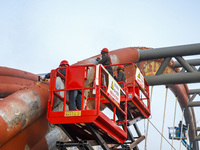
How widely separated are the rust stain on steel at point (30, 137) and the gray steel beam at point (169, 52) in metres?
6.68

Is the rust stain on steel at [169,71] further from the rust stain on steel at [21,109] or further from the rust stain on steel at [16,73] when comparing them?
the rust stain on steel at [21,109]

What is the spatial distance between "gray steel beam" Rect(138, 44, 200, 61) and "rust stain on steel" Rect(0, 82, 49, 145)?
6.41 meters

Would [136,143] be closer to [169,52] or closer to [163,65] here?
[163,65]

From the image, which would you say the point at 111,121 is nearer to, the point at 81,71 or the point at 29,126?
the point at 81,71

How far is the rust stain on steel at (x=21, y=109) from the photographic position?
7074mm

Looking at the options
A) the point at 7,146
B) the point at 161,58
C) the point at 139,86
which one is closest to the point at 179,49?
the point at 161,58

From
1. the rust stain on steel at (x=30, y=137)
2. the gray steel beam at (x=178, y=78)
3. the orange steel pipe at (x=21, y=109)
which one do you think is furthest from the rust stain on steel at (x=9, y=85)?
the gray steel beam at (x=178, y=78)

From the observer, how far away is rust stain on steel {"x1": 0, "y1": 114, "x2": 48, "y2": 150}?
770 centimetres

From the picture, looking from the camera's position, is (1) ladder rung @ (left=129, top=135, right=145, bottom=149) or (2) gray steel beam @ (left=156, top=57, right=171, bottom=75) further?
(2) gray steel beam @ (left=156, top=57, right=171, bottom=75)

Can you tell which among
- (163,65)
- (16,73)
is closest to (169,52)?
(163,65)

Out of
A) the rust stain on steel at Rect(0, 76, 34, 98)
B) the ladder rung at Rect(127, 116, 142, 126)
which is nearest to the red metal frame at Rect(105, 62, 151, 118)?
the ladder rung at Rect(127, 116, 142, 126)

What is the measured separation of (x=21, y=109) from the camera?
762 cm

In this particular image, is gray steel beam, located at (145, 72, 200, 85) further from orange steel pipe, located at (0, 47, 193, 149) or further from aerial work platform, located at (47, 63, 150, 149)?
orange steel pipe, located at (0, 47, 193, 149)

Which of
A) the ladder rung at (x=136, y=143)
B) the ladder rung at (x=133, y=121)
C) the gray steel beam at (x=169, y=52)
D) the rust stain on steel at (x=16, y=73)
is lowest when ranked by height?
the ladder rung at (x=136, y=143)
